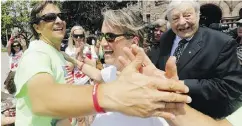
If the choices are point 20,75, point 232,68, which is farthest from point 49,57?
point 232,68

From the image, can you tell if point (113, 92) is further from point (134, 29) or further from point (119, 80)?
point (134, 29)

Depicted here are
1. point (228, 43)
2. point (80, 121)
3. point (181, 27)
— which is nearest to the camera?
point (228, 43)

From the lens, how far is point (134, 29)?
2910mm

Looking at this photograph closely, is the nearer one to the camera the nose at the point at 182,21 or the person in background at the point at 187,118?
the person in background at the point at 187,118

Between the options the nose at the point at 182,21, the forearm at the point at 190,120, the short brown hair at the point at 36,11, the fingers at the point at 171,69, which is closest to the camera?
the fingers at the point at 171,69

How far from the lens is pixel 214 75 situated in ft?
10.3

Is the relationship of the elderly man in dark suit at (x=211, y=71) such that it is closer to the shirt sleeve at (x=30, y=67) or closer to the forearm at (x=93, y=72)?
the forearm at (x=93, y=72)

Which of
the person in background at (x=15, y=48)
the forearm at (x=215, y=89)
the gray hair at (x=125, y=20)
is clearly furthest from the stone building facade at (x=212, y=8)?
the gray hair at (x=125, y=20)

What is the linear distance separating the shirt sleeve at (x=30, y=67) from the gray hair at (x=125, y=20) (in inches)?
32.9

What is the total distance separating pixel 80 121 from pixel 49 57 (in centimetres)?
306

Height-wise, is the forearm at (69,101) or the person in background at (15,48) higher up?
the forearm at (69,101)

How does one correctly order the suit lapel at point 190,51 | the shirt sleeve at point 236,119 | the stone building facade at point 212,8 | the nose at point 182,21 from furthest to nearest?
the stone building facade at point 212,8 → the nose at point 182,21 → the suit lapel at point 190,51 → the shirt sleeve at point 236,119

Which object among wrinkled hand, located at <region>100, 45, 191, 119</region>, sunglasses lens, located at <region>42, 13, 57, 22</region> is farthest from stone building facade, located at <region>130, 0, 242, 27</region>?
wrinkled hand, located at <region>100, 45, 191, 119</region>

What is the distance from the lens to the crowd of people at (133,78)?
4.42 feet
